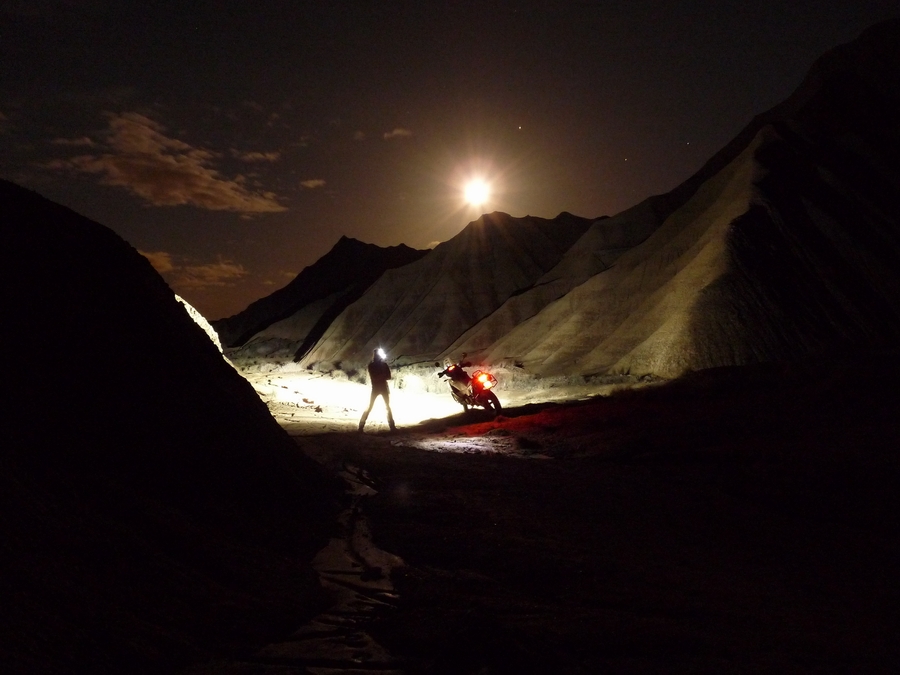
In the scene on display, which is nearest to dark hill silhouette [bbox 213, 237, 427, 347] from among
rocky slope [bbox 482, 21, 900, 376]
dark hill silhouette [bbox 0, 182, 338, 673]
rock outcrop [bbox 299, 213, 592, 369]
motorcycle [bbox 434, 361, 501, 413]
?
rock outcrop [bbox 299, 213, 592, 369]

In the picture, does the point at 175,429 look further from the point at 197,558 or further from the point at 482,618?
the point at 482,618

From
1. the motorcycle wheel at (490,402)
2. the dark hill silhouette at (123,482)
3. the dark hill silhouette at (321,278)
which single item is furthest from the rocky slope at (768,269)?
the dark hill silhouette at (321,278)

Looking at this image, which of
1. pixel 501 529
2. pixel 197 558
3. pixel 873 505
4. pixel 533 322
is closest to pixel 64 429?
pixel 197 558

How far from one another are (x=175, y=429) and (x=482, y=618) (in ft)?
11.2

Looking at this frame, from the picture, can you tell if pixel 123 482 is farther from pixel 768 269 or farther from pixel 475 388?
pixel 768 269

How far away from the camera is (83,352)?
182 inches

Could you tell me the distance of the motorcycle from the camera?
629 inches

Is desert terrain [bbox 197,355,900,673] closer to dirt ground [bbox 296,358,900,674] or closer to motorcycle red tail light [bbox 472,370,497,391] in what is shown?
dirt ground [bbox 296,358,900,674]

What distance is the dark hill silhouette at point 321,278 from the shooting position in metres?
120

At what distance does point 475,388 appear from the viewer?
633 inches

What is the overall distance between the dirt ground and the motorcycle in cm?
409

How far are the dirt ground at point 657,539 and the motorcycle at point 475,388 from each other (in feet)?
13.4

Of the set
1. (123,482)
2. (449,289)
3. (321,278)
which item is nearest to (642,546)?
(123,482)

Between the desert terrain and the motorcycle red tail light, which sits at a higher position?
the motorcycle red tail light
